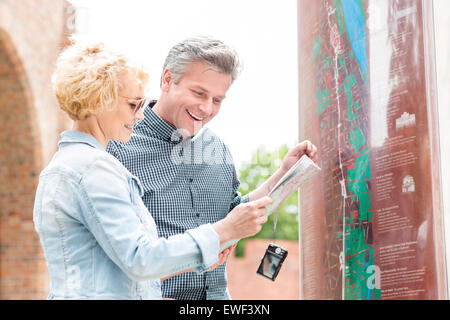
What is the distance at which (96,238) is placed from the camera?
1.34 meters

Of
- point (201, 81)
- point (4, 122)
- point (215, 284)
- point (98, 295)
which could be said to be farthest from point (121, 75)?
point (4, 122)

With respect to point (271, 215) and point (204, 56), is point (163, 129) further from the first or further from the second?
point (271, 215)

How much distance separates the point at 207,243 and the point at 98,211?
0.27 meters

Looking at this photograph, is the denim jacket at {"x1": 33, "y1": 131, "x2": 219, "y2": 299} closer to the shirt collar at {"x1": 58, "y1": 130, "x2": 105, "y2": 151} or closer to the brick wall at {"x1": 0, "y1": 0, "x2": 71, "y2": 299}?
the shirt collar at {"x1": 58, "y1": 130, "x2": 105, "y2": 151}

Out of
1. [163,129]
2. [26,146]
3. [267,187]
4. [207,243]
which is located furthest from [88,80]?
[26,146]

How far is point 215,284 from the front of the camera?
2.05 m

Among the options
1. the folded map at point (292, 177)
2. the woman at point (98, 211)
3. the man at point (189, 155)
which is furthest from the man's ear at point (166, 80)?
the woman at point (98, 211)

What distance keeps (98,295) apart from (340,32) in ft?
4.08

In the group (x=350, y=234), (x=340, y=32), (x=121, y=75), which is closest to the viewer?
(x=121, y=75)

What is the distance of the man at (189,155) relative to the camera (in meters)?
2.03

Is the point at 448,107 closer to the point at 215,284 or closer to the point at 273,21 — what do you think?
the point at 215,284

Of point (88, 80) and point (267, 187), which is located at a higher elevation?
point (88, 80)

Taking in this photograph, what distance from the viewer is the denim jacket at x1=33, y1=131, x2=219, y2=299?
1.32m

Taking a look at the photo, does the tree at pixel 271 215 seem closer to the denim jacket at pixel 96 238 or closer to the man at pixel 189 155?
the man at pixel 189 155
